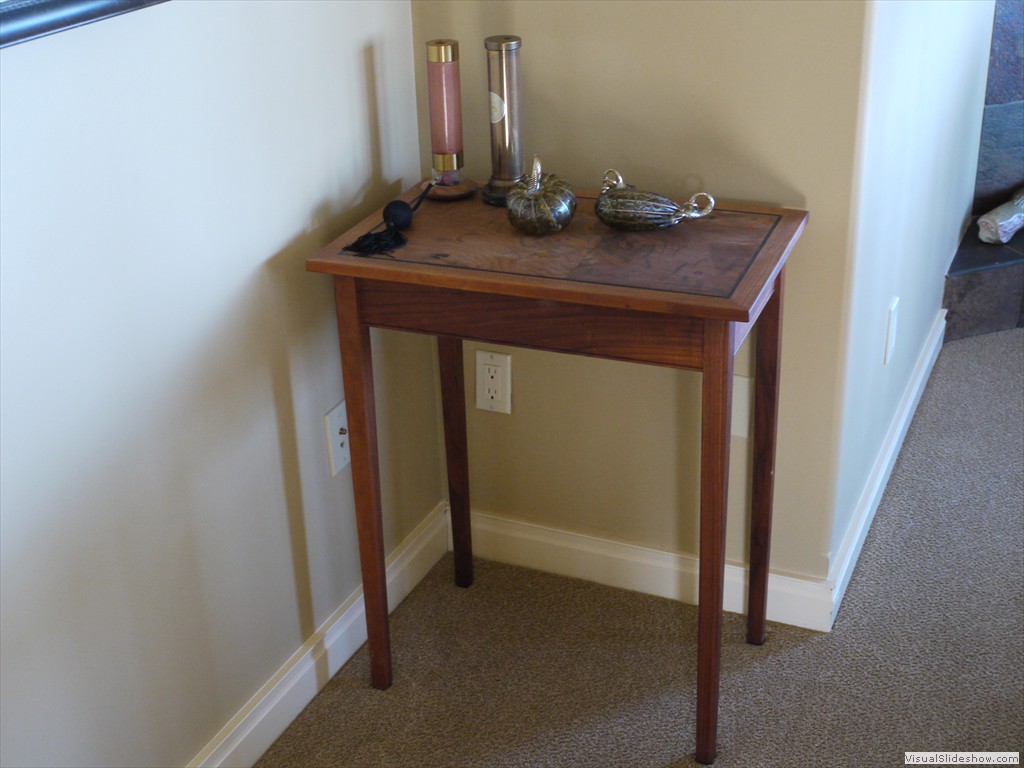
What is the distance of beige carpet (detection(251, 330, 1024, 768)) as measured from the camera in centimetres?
162

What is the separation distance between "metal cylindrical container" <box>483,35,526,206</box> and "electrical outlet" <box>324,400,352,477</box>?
15.8 inches

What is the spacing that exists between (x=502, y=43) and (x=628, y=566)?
0.94m

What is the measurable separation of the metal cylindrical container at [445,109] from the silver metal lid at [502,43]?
0.06m

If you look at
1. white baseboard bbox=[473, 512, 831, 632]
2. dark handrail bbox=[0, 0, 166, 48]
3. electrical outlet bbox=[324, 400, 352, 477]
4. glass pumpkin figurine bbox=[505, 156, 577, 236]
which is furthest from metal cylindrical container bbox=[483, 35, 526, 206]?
white baseboard bbox=[473, 512, 831, 632]

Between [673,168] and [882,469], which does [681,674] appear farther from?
[673,168]

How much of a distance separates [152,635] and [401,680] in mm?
514

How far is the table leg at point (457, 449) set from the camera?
184 centimetres

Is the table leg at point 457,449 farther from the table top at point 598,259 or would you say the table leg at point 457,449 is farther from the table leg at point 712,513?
the table leg at point 712,513

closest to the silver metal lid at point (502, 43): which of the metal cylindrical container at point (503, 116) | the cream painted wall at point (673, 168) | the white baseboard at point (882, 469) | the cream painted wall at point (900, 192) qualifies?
the metal cylindrical container at point (503, 116)

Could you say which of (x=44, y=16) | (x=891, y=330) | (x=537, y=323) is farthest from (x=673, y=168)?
(x=44, y=16)

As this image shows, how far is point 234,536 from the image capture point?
1.51 m

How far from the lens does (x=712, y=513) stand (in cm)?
144

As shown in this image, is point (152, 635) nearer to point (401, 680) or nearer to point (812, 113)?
point (401, 680)

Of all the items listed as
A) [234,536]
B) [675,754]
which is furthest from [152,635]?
[675,754]
